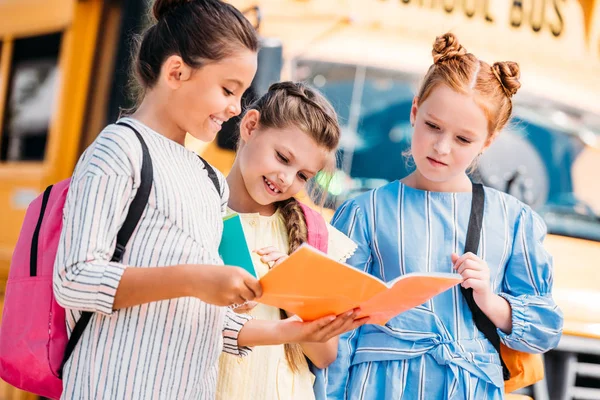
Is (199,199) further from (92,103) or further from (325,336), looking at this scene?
(92,103)

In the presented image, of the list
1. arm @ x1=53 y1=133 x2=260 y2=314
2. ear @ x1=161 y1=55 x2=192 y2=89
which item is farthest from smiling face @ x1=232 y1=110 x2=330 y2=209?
arm @ x1=53 y1=133 x2=260 y2=314

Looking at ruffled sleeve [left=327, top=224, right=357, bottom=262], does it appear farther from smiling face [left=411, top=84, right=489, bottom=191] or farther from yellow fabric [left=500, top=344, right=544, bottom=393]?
yellow fabric [left=500, top=344, right=544, bottom=393]

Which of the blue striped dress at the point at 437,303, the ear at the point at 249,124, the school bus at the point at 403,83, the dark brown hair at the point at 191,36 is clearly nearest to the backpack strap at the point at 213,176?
the dark brown hair at the point at 191,36

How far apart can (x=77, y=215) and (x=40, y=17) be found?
2.73 metres

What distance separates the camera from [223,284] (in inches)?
49.1

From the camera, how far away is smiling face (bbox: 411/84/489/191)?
182cm

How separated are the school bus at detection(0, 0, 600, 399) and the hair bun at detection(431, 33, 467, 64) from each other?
0.80 meters

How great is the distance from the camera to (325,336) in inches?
57.1

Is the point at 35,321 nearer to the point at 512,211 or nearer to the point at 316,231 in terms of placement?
the point at 316,231

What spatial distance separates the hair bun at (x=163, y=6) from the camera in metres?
1.60

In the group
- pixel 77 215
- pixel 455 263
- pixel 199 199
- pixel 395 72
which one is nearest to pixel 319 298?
pixel 199 199

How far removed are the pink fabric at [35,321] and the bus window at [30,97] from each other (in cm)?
235

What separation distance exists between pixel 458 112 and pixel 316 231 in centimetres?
40

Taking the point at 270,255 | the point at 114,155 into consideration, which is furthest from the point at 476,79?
the point at 114,155
